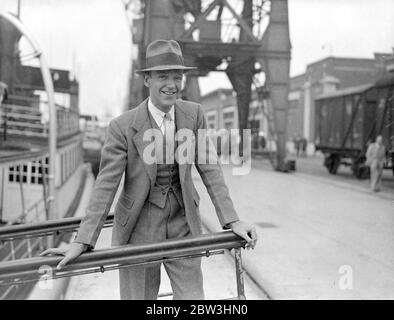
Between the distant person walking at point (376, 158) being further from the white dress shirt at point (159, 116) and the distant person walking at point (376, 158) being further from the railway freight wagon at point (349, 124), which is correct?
the white dress shirt at point (159, 116)

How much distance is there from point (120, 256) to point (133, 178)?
0.50m

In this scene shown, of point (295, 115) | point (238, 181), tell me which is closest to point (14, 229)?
point (238, 181)

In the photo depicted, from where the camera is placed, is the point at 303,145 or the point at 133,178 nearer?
the point at 133,178

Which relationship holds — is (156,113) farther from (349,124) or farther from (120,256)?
(349,124)

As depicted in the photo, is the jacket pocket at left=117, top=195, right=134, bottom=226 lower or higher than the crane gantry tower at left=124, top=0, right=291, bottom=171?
lower

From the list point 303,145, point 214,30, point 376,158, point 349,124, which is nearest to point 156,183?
point 214,30

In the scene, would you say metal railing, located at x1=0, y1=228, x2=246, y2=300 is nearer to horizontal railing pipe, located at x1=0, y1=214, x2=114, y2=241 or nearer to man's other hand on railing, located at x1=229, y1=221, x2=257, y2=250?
man's other hand on railing, located at x1=229, y1=221, x2=257, y2=250

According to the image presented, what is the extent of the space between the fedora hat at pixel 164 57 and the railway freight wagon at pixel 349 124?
490 inches

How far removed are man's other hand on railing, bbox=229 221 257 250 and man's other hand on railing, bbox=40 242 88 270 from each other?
651mm

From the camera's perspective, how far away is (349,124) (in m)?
17.4

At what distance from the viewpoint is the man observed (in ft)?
7.13

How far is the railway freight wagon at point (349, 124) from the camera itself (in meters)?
15.9

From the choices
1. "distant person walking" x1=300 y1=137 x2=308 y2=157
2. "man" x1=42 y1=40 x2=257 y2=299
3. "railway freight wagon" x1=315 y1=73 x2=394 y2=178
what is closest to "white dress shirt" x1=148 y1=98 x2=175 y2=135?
"man" x1=42 y1=40 x2=257 y2=299

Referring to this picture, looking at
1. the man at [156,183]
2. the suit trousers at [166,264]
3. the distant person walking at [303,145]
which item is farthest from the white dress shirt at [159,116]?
the distant person walking at [303,145]
